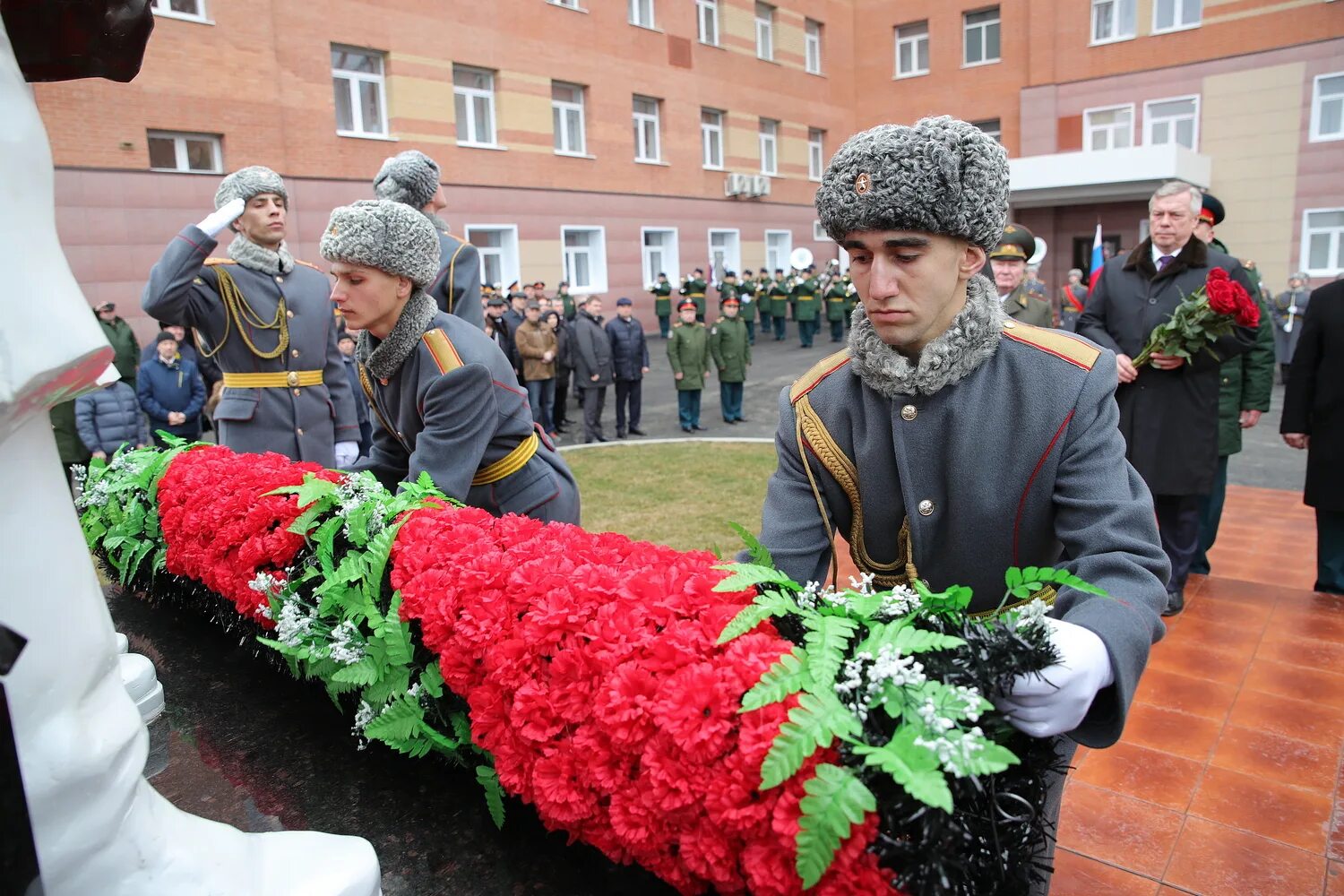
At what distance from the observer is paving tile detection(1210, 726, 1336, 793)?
301 centimetres

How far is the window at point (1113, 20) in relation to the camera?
84.8 feet

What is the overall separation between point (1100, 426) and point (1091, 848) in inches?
62.8

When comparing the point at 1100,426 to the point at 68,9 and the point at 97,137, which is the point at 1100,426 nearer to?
the point at 68,9

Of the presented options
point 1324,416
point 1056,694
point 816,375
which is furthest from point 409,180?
point 1324,416

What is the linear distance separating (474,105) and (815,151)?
13.6 m

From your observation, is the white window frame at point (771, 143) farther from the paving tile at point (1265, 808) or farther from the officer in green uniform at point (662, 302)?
the paving tile at point (1265, 808)

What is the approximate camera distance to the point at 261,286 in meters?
4.16

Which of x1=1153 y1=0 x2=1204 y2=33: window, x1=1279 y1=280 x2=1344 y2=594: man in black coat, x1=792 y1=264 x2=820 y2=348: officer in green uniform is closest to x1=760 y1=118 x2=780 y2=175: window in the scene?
x1=792 y1=264 x2=820 y2=348: officer in green uniform

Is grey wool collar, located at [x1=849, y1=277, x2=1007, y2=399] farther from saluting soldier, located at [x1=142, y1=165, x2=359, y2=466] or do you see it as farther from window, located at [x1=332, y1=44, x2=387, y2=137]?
window, located at [x1=332, y1=44, x2=387, y2=137]

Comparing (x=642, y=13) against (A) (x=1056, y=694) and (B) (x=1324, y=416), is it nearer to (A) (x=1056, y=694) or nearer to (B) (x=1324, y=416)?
(B) (x=1324, y=416)

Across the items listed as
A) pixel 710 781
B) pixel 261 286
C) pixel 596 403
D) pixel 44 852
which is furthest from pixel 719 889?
pixel 596 403

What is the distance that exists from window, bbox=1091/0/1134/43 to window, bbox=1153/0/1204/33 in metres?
0.63

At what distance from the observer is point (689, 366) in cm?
1270

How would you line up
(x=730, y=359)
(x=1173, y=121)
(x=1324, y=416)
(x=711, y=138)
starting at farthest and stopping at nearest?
(x=711, y=138) → (x=1173, y=121) → (x=730, y=359) → (x=1324, y=416)
